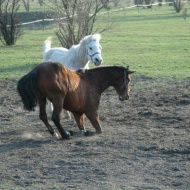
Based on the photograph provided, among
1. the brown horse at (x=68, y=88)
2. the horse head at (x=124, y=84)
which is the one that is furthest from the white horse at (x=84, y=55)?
the horse head at (x=124, y=84)

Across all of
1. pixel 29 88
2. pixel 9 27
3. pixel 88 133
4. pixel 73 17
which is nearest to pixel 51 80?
pixel 29 88

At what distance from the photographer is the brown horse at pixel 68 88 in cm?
922

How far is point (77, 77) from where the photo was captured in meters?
9.97

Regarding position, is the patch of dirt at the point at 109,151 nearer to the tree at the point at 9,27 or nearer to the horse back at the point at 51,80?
the horse back at the point at 51,80

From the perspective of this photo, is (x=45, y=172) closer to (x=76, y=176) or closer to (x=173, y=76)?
(x=76, y=176)

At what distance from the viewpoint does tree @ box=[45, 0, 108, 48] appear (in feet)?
74.2

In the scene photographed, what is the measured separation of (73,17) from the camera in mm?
22797

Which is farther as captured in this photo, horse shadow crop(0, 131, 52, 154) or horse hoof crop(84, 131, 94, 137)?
horse hoof crop(84, 131, 94, 137)

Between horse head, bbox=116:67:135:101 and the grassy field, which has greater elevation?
horse head, bbox=116:67:135:101

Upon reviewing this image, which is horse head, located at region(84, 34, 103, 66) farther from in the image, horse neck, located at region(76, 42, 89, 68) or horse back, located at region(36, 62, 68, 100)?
horse back, located at region(36, 62, 68, 100)

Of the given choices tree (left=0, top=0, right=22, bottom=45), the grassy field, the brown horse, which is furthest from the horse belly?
tree (left=0, top=0, right=22, bottom=45)

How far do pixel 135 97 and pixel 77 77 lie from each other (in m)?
3.80

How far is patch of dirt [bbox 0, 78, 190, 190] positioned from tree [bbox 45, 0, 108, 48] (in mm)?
10072

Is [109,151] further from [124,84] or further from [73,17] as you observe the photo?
[73,17]
